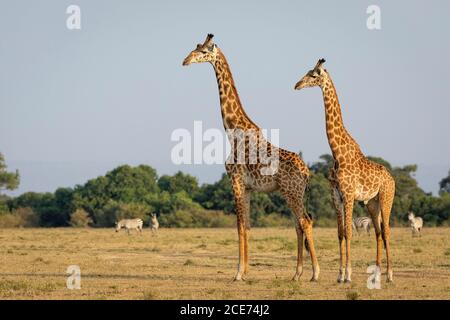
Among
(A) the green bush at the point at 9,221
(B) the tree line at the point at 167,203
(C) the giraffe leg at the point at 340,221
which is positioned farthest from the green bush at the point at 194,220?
(C) the giraffe leg at the point at 340,221

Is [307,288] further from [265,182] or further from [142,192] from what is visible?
[142,192]

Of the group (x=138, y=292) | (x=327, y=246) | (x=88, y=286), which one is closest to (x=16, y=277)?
(x=88, y=286)

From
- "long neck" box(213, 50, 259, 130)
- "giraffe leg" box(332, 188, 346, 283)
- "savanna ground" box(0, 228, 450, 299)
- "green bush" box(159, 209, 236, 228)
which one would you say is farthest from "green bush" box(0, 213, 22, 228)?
"giraffe leg" box(332, 188, 346, 283)

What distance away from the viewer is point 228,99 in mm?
18172

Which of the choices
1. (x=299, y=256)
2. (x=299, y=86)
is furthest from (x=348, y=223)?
(x=299, y=86)

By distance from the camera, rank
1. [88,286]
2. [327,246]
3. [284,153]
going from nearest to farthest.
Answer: [88,286]
[284,153]
[327,246]

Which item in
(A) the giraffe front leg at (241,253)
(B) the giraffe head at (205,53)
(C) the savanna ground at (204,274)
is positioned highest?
(B) the giraffe head at (205,53)

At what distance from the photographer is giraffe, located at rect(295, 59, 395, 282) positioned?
16.2 meters

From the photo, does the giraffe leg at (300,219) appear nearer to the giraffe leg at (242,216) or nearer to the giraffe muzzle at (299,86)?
the giraffe leg at (242,216)

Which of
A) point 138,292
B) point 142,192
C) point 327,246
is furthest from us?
point 142,192

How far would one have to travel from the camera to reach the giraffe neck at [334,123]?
16.9 m

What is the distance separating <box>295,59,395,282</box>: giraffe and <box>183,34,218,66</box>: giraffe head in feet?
6.87
